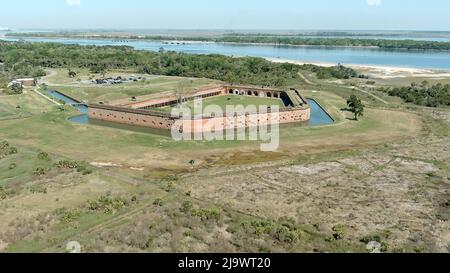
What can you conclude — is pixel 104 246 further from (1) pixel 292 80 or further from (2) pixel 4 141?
(1) pixel 292 80

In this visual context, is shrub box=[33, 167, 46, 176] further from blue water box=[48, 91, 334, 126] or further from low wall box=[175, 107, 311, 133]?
blue water box=[48, 91, 334, 126]

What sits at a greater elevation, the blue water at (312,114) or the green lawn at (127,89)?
the green lawn at (127,89)

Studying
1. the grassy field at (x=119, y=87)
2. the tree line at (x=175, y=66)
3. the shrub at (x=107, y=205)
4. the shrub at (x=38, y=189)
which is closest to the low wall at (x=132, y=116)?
the grassy field at (x=119, y=87)

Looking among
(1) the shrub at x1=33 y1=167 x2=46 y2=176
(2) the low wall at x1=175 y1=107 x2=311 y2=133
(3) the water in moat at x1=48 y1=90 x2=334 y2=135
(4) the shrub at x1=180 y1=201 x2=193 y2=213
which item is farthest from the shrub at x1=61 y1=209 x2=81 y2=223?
(3) the water in moat at x1=48 y1=90 x2=334 y2=135

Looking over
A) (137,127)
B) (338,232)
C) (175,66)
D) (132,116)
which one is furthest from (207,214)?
(175,66)

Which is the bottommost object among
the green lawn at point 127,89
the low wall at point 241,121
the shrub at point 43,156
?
the shrub at point 43,156

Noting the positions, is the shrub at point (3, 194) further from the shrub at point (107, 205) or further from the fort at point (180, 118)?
the fort at point (180, 118)
